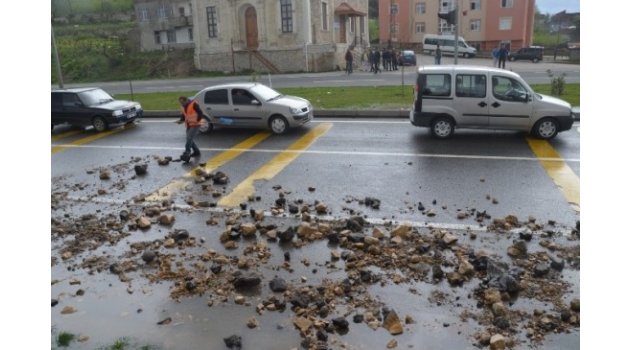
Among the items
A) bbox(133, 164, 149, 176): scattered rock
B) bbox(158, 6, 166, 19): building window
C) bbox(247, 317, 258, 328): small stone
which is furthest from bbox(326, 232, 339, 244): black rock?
bbox(158, 6, 166, 19): building window

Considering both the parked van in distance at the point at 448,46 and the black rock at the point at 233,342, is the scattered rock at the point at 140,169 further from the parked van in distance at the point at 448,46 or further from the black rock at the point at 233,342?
the parked van in distance at the point at 448,46

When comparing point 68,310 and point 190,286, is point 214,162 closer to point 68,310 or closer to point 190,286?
point 190,286

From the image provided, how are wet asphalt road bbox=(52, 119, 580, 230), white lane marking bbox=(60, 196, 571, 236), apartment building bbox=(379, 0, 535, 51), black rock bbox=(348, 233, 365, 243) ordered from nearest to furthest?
black rock bbox=(348, 233, 365, 243) → white lane marking bbox=(60, 196, 571, 236) → wet asphalt road bbox=(52, 119, 580, 230) → apartment building bbox=(379, 0, 535, 51)

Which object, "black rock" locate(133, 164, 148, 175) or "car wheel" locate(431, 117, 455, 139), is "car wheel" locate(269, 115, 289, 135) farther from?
"black rock" locate(133, 164, 148, 175)

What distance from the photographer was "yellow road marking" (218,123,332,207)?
9.12 metres

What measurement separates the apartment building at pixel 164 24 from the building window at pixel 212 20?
10.0 m

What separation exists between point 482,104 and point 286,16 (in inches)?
1209

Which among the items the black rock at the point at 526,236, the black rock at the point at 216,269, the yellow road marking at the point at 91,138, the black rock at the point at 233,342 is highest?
the yellow road marking at the point at 91,138

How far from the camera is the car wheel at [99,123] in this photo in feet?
54.1

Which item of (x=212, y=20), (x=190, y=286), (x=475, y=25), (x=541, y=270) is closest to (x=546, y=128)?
(x=541, y=270)

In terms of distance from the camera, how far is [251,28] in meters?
42.2

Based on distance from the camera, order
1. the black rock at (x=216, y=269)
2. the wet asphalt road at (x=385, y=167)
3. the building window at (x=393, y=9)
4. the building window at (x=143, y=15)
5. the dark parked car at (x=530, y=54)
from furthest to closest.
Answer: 1. the building window at (x=393, y=9)
2. the building window at (x=143, y=15)
3. the dark parked car at (x=530, y=54)
4. the wet asphalt road at (x=385, y=167)
5. the black rock at (x=216, y=269)

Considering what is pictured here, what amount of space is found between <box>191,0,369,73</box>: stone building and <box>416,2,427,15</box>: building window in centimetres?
1976

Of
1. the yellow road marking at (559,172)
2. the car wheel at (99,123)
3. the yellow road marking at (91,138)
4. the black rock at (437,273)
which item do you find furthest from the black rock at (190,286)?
the car wheel at (99,123)
